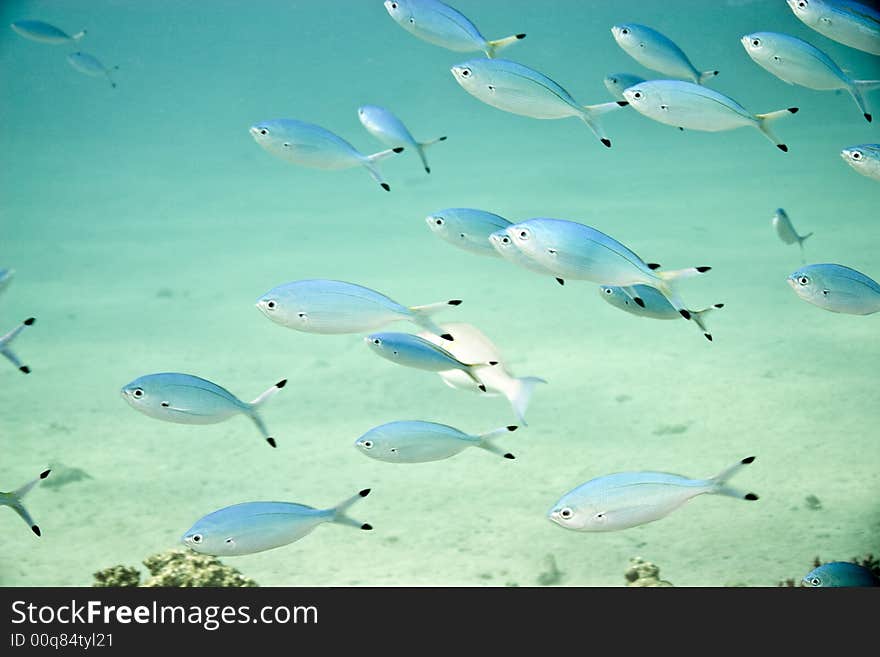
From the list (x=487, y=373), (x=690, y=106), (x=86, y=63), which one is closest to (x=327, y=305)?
(x=487, y=373)

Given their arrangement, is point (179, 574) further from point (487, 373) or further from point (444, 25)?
point (444, 25)

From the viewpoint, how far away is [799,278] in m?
2.88

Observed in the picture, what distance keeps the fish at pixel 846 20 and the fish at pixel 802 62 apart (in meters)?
0.11

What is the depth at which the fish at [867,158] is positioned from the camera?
2.90 metres

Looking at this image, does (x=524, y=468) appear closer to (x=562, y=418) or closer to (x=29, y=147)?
(x=562, y=418)

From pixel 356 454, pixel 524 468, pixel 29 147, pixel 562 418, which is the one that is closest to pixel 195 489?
pixel 356 454

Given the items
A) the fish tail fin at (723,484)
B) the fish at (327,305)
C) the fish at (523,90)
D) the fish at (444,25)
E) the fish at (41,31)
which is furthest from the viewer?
the fish at (41,31)

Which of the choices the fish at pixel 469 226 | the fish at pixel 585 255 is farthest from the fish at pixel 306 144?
the fish at pixel 585 255

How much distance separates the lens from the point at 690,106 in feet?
9.23

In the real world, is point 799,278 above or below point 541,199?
above

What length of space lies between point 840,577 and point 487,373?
5.34 feet

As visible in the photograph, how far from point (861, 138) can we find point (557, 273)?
78.7 ft

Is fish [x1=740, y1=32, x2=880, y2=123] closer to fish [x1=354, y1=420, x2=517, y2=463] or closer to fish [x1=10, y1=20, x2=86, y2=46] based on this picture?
fish [x1=354, y1=420, x2=517, y2=463]

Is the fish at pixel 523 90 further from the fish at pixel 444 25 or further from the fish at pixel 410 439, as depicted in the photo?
the fish at pixel 410 439
